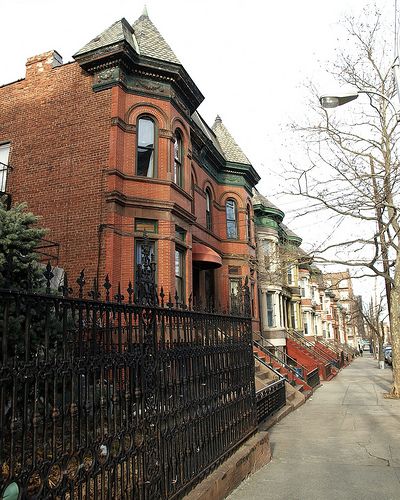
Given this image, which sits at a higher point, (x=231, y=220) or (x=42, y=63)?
(x=42, y=63)

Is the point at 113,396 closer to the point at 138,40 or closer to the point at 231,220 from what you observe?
the point at 138,40

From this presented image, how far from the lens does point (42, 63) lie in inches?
576

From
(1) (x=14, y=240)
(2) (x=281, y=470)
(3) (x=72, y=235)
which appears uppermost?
(3) (x=72, y=235)

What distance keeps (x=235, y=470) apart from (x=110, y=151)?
9.23 m

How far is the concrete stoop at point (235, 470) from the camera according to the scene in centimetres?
475

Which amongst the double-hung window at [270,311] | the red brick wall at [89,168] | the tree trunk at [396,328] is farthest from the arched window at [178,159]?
the double-hung window at [270,311]

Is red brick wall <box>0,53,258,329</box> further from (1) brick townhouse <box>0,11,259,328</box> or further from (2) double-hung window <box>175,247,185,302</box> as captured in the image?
(2) double-hung window <box>175,247,185,302</box>

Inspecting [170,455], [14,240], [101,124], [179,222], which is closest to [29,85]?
[101,124]

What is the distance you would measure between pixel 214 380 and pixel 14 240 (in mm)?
3789

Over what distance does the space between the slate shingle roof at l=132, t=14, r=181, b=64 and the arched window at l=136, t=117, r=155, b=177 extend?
81.3 inches

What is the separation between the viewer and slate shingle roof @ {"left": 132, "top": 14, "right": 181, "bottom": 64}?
A: 524 inches

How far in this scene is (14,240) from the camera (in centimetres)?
662

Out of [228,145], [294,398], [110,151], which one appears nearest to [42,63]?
[110,151]

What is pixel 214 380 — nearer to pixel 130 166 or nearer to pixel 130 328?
pixel 130 328
